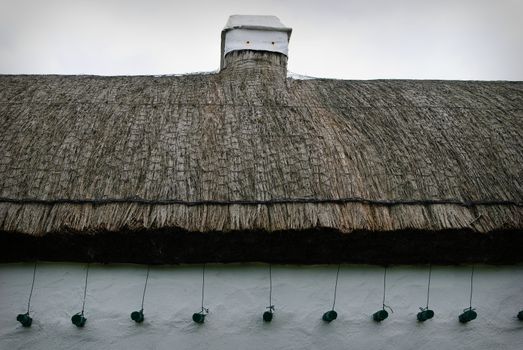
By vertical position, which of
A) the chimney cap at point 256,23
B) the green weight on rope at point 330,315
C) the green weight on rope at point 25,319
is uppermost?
the chimney cap at point 256,23

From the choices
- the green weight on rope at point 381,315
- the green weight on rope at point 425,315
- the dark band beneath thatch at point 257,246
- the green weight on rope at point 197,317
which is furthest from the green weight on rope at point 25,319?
the green weight on rope at point 425,315

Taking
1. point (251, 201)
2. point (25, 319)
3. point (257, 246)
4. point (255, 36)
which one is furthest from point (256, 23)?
point (25, 319)

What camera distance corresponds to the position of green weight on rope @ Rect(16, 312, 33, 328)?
358 centimetres

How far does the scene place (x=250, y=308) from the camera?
378cm

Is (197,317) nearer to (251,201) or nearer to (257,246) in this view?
(257,246)

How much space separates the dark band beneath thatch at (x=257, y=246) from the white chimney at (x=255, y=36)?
411 centimetres

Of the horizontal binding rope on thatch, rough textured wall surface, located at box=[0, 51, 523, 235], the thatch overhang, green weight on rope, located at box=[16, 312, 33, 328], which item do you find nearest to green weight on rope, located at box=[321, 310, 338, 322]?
the thatch overhang

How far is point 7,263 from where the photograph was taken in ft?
12.5

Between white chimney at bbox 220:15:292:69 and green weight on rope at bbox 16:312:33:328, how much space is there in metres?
4.86

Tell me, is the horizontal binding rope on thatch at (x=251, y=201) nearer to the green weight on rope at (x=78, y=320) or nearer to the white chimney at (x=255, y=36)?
the green weight on rope at (x=78, y=320)

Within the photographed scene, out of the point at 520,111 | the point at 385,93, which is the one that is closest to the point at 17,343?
the point at 385,93

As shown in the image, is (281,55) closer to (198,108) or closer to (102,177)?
(198,108)

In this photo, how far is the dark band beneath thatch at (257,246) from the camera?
3695mm

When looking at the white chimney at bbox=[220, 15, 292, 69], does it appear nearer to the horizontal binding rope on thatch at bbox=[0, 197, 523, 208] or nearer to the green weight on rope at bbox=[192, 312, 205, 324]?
the horizontal binding rope on thatch at bbox=[0, 197, 523, 208]
